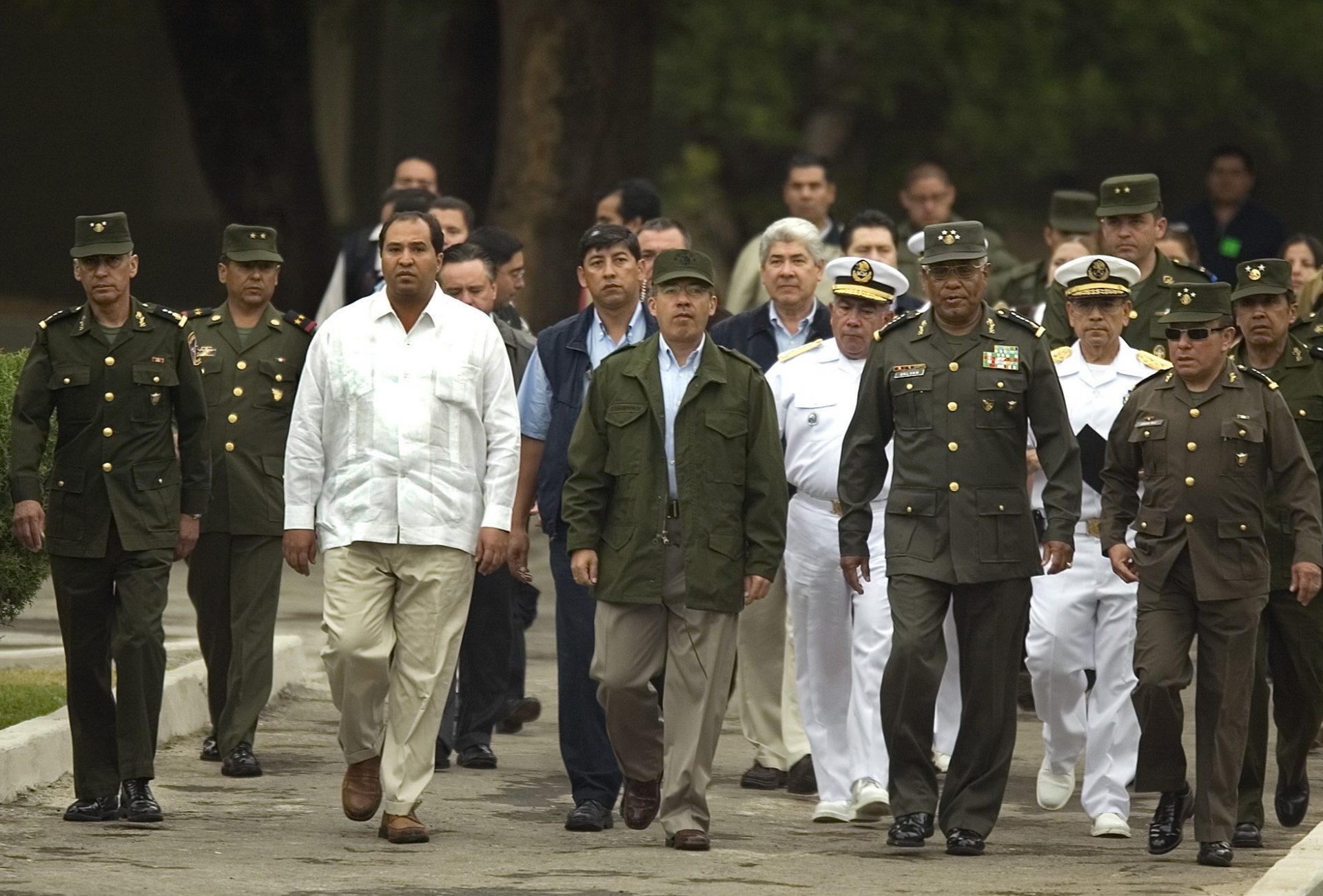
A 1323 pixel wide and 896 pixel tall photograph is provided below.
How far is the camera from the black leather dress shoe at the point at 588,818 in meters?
9.73

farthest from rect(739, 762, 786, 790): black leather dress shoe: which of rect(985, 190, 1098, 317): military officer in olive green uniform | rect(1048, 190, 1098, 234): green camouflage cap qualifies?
rect(1048, 190, 1098, 234): green camouflage cap

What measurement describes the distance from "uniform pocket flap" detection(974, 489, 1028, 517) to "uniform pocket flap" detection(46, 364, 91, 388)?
10.5 feet

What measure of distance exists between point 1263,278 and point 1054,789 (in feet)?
7.02

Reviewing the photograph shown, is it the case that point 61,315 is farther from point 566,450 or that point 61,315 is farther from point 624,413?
point 624,413

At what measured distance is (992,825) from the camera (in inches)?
372

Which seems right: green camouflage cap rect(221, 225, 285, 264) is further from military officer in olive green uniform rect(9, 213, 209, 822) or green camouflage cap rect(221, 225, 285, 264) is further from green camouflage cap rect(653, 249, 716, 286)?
green camouflage cap rect(653, 249, 716, 286)

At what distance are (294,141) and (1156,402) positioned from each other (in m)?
15.3

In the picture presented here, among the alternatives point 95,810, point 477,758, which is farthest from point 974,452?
point 95,810

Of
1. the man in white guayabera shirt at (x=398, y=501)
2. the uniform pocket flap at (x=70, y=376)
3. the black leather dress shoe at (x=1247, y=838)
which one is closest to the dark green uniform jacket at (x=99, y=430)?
the uniform pocket flap at (x=70, y=376)

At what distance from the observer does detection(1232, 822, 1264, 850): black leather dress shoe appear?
32.0 feet

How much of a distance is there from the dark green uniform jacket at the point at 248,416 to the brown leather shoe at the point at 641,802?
87.2 inches

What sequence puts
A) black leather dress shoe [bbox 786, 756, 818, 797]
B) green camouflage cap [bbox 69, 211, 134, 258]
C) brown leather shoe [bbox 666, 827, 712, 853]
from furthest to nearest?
black leather dress shoe [bbox 786, 756, 818, 797]
green camouflage cap [bbox 69, 211, 134, 258]
brown leather shoe [bbox 666, 827, 712, 853]

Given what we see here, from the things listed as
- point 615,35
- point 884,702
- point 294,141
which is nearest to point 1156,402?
point 884,702

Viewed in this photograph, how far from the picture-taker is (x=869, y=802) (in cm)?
1021
